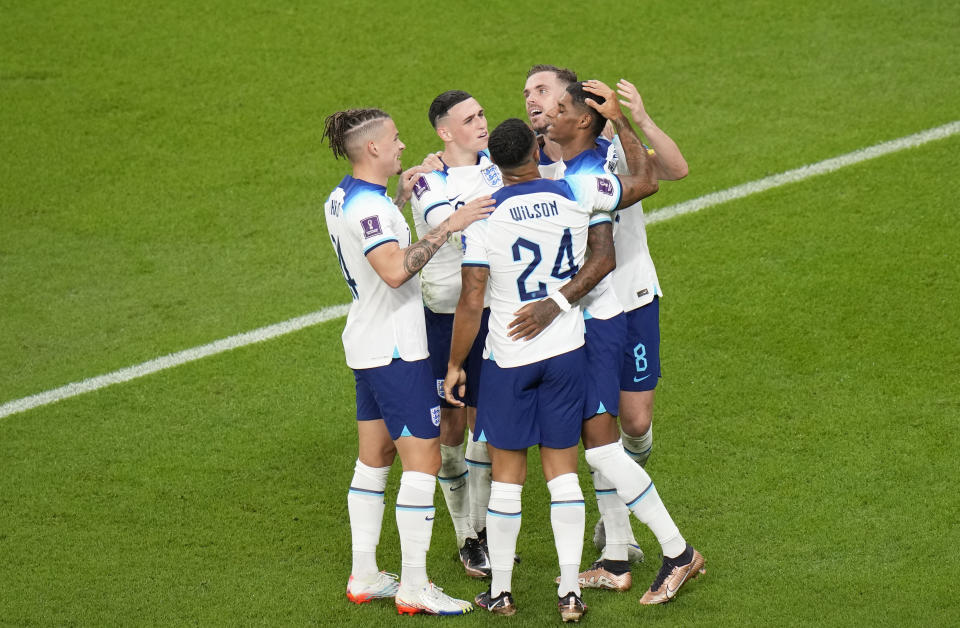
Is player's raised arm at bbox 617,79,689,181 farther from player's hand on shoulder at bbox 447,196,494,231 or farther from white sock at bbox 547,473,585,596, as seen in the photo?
white sock at bbox 547,473,585,596

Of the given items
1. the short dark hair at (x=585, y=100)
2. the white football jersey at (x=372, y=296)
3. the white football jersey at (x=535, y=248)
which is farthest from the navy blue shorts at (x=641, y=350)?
the white football jersey at (x=372, y=296)

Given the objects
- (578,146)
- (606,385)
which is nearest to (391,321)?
(606,385)

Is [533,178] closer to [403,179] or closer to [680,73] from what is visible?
[403,179]

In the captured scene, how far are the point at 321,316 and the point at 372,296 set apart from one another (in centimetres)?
316

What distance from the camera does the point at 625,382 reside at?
559 cm

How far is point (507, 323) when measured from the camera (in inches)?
195

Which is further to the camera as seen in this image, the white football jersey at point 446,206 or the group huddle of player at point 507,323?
the white football jersey at point 446,206

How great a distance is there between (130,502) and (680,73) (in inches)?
274

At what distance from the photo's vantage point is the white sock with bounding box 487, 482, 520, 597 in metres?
5.05

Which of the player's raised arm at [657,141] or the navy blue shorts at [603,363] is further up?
the player's raised arm at [657,141]

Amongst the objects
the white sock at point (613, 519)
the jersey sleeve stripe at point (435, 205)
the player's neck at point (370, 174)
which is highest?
the player's neck at point (370, 174)

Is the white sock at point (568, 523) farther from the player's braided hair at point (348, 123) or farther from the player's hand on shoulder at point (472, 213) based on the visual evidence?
the player's braided hair at point (348, 123)

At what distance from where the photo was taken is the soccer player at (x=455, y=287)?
5.36m

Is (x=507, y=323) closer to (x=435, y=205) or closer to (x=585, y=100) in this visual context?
(x=435, y=205)
